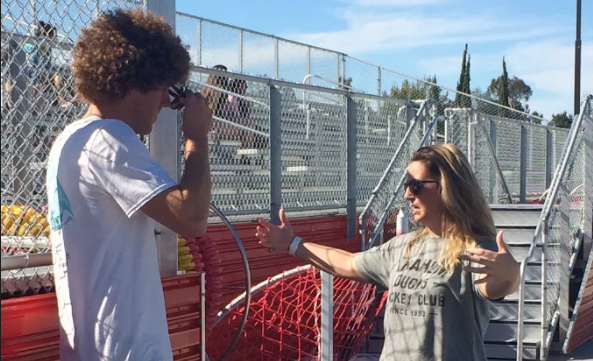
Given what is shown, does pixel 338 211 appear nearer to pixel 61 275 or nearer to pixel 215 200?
pixel 215 200

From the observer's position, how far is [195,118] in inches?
98.8

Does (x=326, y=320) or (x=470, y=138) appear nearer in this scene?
(x=326, y=320)

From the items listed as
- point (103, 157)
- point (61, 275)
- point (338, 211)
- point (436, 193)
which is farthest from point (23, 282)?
point (338, 211)

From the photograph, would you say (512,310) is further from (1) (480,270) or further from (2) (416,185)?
(1) (480,270)

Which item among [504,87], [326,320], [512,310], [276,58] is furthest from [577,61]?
[504,87]

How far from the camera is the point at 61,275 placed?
7.82 ft

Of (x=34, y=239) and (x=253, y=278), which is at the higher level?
(x=34, y=239)

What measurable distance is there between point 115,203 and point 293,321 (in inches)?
165

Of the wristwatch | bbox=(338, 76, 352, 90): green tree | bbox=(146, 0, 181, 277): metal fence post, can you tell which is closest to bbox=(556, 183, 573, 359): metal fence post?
the wristwatch

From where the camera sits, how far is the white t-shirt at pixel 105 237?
2.27m

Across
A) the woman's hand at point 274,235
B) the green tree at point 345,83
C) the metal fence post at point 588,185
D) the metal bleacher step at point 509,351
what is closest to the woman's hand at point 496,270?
the woman's hand at point 274,235

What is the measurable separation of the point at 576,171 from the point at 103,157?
846cm

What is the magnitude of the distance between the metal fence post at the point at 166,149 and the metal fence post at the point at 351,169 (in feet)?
15.3

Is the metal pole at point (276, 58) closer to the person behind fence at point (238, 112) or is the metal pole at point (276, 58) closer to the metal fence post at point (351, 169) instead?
the metal fence post at point (351, 169)
